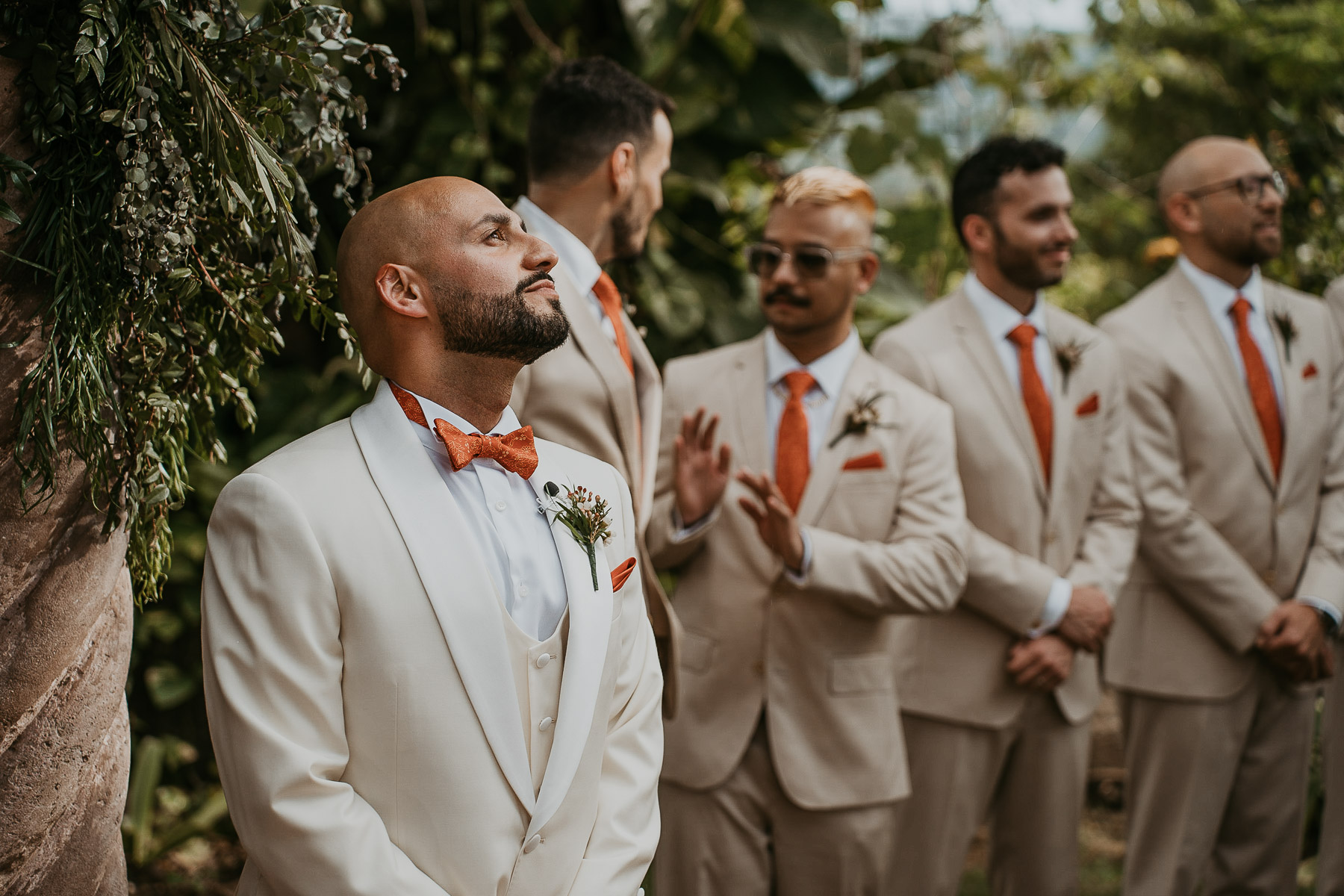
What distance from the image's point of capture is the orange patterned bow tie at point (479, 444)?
1.86 metres

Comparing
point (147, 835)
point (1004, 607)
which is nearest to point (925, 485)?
point (1004, 607)

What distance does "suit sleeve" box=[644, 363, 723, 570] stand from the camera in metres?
3.05

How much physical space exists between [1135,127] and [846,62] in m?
4.46

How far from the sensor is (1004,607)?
3.47 m

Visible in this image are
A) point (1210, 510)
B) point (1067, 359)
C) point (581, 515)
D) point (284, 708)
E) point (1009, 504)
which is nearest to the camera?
point (284, 708)

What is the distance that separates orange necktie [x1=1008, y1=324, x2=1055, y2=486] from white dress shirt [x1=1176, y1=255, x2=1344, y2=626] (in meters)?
0.74

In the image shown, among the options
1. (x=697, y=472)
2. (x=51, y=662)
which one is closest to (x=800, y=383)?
(x=697, y=472)

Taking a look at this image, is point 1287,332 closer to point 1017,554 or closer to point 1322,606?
point 1322,606

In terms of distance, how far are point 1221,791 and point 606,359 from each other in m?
2.56

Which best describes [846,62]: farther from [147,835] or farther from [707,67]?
[147,835]

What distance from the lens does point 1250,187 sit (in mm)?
4008

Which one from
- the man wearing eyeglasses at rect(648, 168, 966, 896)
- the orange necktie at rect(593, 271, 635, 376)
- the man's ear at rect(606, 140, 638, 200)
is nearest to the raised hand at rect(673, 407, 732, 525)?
the man wearing eyeglasses at rect(648, 168, 966, 896)

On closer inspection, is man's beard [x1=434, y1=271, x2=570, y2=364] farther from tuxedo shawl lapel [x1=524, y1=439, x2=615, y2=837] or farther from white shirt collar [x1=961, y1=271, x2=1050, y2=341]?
white shirt collar [x1=961, y1=271, x2=1050, y2=341]

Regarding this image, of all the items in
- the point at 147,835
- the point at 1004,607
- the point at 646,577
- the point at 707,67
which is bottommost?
the point at 147,835
